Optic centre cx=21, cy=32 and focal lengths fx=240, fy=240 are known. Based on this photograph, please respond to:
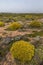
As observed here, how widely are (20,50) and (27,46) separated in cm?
71

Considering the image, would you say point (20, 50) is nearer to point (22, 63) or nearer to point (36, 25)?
point (22, 63)

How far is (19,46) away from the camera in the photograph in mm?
17875

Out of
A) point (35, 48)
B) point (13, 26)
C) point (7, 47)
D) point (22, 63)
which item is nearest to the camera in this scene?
point (22, 63)

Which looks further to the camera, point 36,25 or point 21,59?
point 36,25

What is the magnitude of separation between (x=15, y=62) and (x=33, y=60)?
53.0 inches

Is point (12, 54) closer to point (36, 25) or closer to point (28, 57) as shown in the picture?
point (28, 57)

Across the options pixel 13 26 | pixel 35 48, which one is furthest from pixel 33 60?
pixel 13 26

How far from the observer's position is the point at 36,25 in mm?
35906

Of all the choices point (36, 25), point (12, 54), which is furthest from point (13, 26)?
point (12, 54)

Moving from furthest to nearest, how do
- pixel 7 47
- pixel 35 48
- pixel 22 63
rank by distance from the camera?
pixel 7 47, pixel 35 48, pixel 22 63

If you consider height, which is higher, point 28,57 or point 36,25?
point 28,57

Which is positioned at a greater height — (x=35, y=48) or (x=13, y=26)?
(x=35, y=48)

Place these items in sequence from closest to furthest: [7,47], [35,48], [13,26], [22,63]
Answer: [22,63] < [35,48] < [7,47] < [13,26]

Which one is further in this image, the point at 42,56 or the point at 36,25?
the point at 36,25
